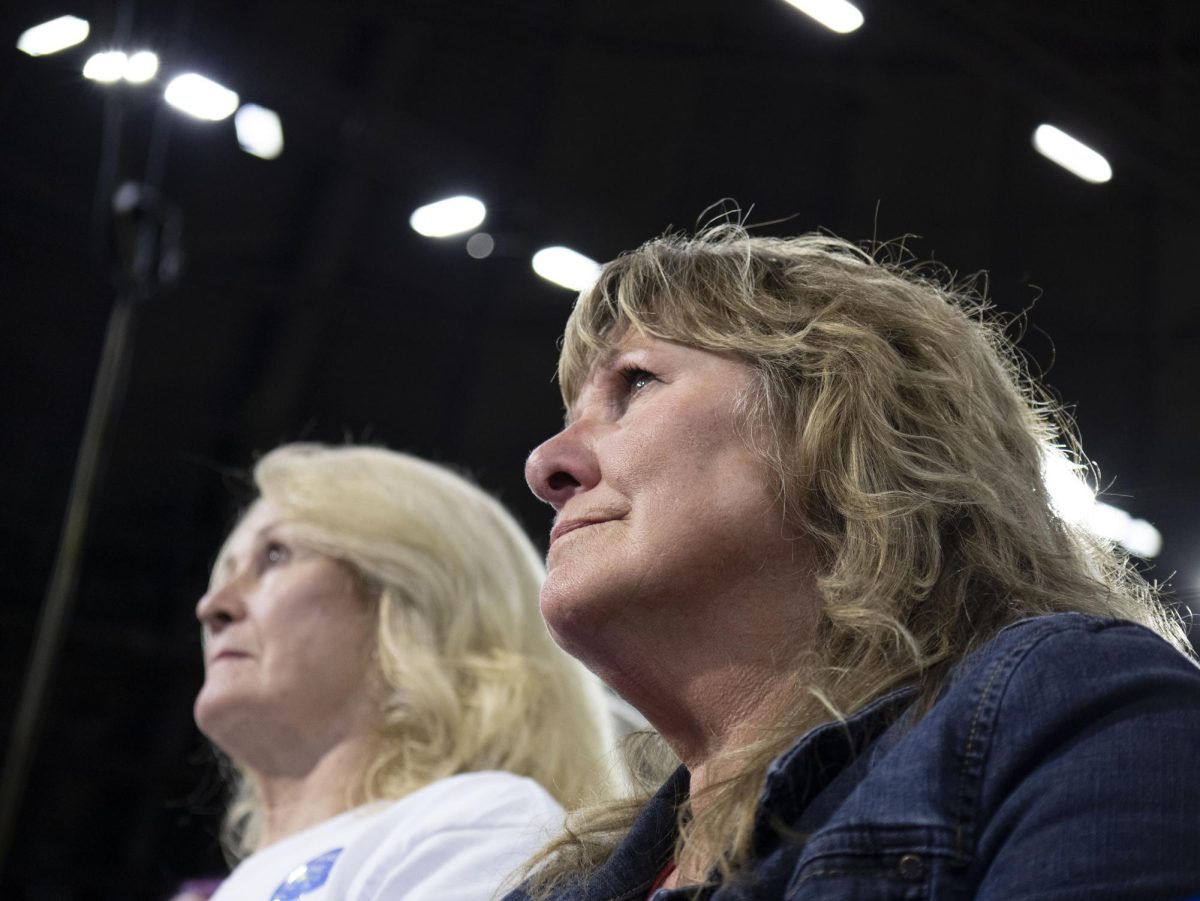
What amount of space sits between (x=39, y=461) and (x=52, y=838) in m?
1.29

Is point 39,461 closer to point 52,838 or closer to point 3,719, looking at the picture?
point 3,719

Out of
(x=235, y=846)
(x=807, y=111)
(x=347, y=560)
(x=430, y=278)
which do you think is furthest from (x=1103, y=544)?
(x=430, y=278)

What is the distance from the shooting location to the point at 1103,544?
1454 mm

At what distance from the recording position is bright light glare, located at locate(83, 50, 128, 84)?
3539mm

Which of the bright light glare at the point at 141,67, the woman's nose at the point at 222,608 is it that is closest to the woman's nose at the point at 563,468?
the woman's nose at the point at 222,608

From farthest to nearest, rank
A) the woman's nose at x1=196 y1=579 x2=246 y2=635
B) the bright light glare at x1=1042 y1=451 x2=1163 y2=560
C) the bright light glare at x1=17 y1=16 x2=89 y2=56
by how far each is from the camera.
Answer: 1. the bright light glare at x1=17 y1=16 x2=89 y2=56
2. the woman's nose at x1=196 y1=579 x2=246 y2=635
3. the bright light glare at x1=1042 y1=451 x2=1163 y2=560

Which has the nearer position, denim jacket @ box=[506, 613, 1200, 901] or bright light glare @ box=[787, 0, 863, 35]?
denim jacket @ box=[506, 613, 1200, 901]

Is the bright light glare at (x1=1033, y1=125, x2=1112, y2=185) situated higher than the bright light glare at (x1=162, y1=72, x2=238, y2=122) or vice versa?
the bright light glare at (x1=1033, y1=125, x2=1112, y2=185)

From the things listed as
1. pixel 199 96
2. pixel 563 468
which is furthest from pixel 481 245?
pixel 563 468

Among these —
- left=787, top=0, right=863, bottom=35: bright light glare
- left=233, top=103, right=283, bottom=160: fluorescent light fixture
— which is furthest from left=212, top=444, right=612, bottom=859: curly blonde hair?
left=233, top=103, right=283, bottom=160: fluorescent light fixture

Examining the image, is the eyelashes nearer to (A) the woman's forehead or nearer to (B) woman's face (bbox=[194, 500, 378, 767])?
(B) woman's face (bbox=[194, 500, 378, 767])

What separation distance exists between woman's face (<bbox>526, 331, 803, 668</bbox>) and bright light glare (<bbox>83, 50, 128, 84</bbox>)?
258 centimetres

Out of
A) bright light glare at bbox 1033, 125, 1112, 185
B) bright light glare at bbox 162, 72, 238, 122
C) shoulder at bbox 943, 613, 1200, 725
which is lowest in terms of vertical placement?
shoulder at bbox 943, 613, 1200, 725

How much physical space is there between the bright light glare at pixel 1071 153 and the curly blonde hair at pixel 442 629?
70.6 inches
